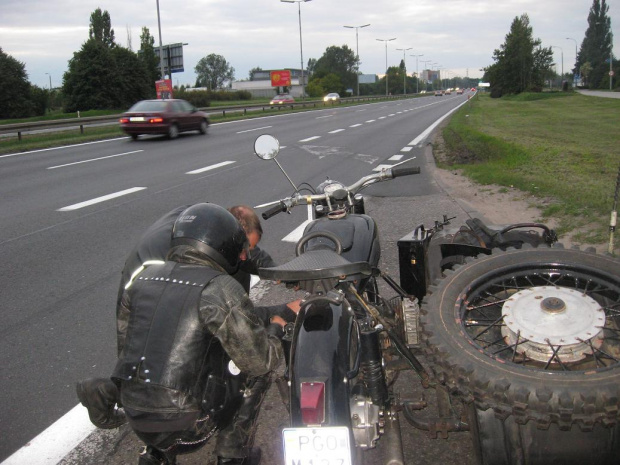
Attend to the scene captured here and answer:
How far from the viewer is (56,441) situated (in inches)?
129

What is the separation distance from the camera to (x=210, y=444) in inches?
129

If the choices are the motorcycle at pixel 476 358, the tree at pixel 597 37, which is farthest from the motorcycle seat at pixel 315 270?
the tree at pixel 597 37

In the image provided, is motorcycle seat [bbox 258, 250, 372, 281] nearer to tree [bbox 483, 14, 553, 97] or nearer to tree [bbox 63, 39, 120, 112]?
tree [bbox 63, 39, 120, 112]

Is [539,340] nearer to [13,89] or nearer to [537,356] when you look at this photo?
[537,356]

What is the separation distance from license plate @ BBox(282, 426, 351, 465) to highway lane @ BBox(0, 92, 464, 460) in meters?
1.91

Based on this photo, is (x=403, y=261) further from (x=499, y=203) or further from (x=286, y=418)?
(x=499, y=203)

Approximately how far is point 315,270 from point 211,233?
58 centimetres

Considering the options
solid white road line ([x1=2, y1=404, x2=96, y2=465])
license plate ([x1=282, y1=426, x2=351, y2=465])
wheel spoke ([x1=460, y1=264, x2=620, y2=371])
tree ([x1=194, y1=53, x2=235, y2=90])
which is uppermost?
tree ([x1=194, y1=53, x2=235, y2=90])

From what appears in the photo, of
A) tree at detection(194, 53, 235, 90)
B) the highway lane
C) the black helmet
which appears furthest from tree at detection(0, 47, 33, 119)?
tree at detection(194, 53, 235, 90)

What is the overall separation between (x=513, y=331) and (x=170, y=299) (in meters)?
1.44

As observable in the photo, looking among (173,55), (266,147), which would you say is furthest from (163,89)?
(266,147)

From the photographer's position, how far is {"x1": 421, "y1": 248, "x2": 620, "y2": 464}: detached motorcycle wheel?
2.24 m

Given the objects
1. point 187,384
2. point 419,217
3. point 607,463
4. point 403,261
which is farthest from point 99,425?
point 419,217

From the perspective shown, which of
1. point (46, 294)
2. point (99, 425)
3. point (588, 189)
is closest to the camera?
point (99, 425)
